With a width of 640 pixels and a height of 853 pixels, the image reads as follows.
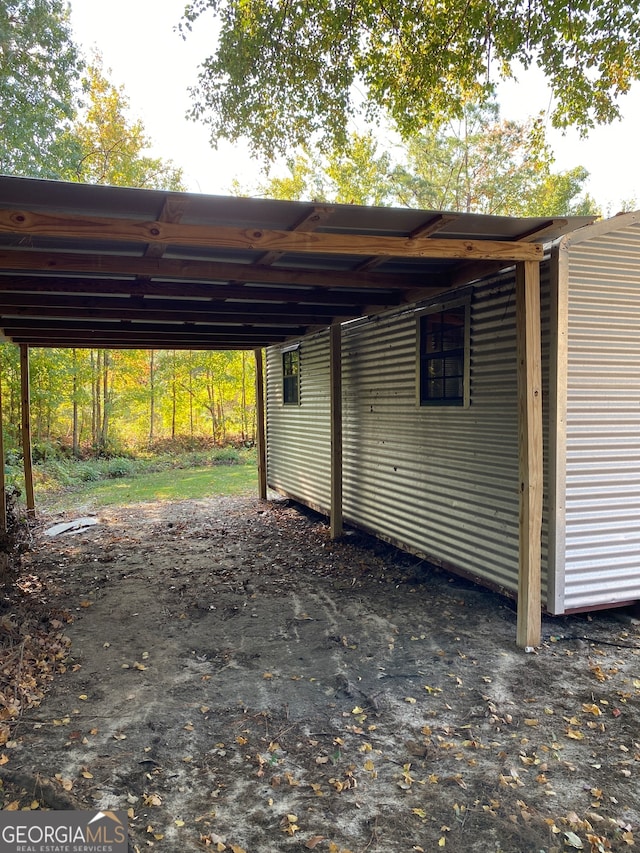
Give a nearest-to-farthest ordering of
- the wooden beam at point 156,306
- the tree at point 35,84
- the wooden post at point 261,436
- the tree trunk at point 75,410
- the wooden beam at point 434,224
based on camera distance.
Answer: the wooden beam at point 434,224, the wooden beam at point 156,306, the tree at point 35,84, the wooden post at point 261,436, the tree trunk at point 75,410

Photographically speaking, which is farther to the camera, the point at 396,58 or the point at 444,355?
the point at 396,58

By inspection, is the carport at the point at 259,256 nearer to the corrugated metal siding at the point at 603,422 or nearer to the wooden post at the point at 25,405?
the corrugated metal siding at the point at 603,422

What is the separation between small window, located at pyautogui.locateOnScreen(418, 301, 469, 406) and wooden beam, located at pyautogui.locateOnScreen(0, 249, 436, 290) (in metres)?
0.48

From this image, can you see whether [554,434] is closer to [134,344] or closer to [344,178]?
[134,344]

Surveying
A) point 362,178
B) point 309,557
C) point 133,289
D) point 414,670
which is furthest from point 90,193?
point 362,178

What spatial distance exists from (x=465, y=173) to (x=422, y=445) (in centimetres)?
1766

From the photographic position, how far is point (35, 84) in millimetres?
10562

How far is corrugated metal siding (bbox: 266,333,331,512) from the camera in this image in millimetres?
8453

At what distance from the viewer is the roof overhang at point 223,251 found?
9.69 feet

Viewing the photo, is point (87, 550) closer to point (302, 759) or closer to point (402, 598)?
point (402, 598)

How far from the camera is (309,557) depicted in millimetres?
6684

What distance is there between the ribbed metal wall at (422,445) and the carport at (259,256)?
53 centimetres

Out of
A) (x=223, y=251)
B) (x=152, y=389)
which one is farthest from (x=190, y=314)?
(x=152, y=389)

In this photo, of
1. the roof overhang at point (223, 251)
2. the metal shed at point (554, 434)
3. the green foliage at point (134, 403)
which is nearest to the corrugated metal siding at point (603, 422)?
the metal shed at point (554, 434)
